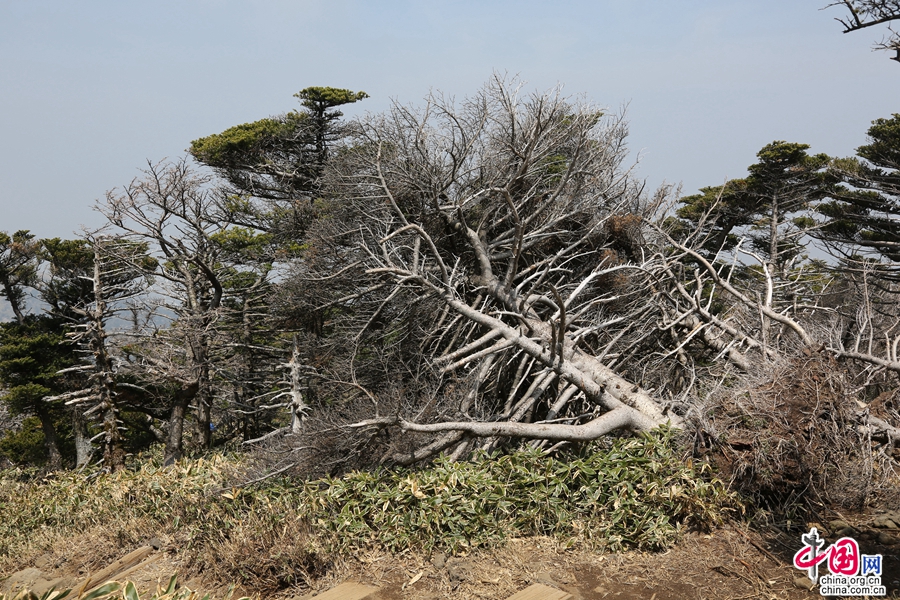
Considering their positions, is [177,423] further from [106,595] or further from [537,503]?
[106,595]

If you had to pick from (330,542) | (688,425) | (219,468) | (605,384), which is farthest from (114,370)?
(688,425)

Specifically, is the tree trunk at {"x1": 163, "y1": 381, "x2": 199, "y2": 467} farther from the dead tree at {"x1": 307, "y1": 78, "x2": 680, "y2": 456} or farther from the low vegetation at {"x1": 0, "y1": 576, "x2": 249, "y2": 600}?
the low vegetation at {"x1": 0, "y1": 576, "x2": 249, "y2": 600}

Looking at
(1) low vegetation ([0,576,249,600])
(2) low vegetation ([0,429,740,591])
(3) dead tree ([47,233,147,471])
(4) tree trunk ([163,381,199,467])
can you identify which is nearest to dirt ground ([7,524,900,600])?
(2) low vegetation ([0,429,740,591])

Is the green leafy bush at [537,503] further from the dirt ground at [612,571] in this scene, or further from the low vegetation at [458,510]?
the dirt ground at [612,571]

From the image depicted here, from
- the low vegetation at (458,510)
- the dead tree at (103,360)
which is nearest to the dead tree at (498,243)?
the low vegetation at (458,510)

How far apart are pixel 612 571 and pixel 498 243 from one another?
631 cm

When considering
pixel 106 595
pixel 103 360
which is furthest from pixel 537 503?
pixel 103 360

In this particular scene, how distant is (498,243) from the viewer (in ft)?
34.6

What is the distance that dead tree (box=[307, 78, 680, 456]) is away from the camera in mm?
8688

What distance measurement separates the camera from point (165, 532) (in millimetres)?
7070

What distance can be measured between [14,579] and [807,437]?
7906mm

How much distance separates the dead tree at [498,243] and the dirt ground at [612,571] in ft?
8.41

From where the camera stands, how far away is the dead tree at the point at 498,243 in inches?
342

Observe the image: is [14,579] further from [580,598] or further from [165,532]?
[580,598]
